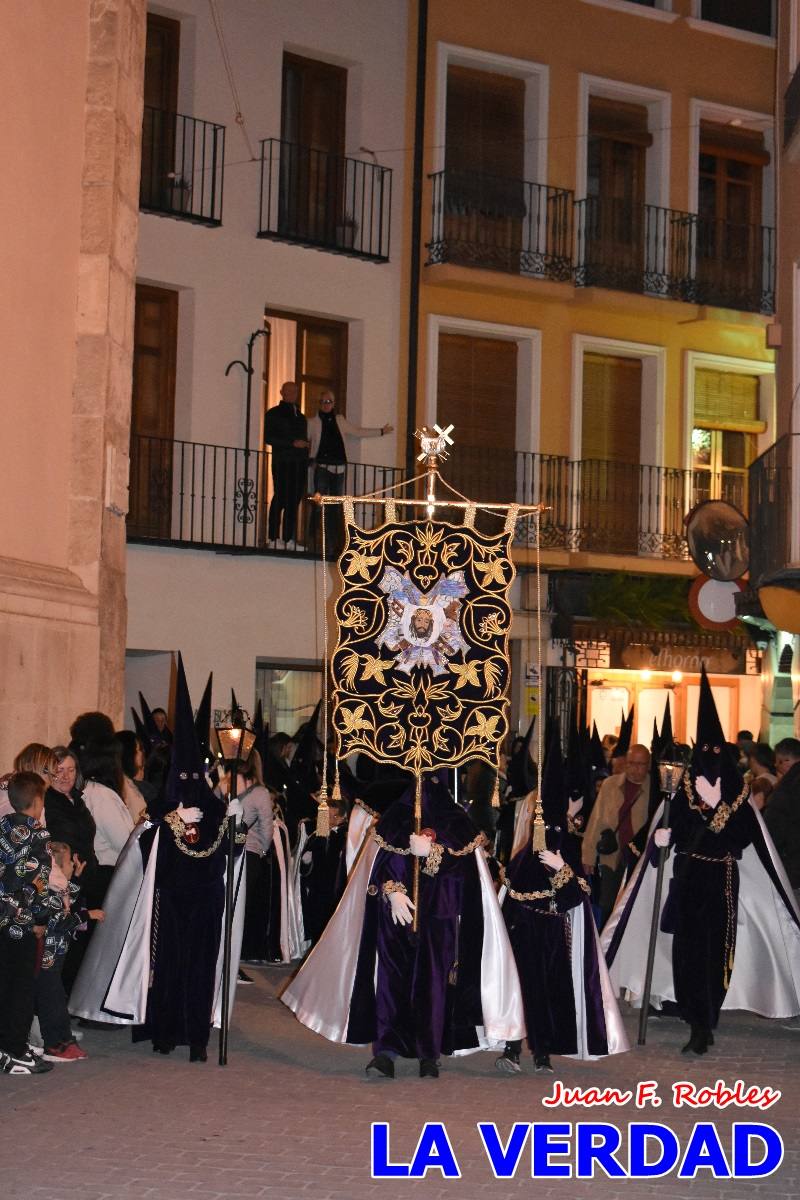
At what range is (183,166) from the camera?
78.1 ft

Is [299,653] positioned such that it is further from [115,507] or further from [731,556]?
[115,507]

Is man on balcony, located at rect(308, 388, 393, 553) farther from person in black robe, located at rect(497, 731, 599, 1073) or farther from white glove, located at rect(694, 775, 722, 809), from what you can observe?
person in black robe, located at rect(497, 731, 599, 1073)

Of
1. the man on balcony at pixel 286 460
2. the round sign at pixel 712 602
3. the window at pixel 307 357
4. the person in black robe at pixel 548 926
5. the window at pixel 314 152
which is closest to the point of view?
the person in black robe at pixel 548 926

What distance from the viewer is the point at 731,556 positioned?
20.4 m

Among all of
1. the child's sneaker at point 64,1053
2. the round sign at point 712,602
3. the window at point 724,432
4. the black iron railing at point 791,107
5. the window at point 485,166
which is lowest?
the child's sneaker at point 64,1053

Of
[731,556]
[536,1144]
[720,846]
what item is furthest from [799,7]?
[536,1144]

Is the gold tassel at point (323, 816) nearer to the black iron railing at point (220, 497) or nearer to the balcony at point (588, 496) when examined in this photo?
the black iron railing at point (220, 497)

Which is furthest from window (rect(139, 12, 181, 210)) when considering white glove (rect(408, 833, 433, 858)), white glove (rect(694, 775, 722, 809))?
white glove (rect(408, 833, 433, 858))

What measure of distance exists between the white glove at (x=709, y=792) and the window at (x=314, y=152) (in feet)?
46.0

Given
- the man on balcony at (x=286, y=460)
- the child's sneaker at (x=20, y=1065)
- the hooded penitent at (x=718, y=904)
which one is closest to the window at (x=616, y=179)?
the man on balcony at (x=286, y=460)

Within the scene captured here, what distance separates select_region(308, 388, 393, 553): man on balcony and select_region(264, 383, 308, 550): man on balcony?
17cm

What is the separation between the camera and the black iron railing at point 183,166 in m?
23.5

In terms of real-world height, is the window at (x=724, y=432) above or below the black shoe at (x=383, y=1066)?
above

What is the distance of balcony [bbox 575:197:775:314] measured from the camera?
1060 inches
